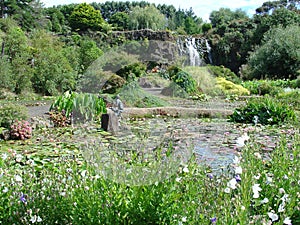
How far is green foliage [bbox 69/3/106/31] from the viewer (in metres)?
31.4

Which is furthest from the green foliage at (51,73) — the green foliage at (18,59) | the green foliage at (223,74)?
the green foliage at (223,74)

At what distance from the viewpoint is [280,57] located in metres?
19.5

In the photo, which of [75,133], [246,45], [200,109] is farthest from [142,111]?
[246,45]

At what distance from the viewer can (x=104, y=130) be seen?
5688 millimetres

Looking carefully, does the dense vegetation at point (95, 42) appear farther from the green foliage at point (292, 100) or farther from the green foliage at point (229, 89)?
the green foliage at point (292, 100)

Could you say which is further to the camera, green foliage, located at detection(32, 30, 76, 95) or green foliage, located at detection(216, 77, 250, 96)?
green foliage, located at detection(32, 30, 76, 95)

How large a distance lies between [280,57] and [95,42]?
32.0ft

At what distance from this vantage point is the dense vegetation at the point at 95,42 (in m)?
14.2

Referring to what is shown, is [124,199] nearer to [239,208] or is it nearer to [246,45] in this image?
[239,208]

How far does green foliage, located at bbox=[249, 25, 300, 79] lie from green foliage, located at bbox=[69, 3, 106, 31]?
15.2 metres

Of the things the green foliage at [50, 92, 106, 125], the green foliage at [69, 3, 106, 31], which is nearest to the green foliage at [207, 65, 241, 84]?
the green foliage at [50, 92, 106, 125]

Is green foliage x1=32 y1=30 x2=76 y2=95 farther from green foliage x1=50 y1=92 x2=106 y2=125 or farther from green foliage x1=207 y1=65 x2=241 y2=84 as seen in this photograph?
green foliage x1=50 y1=92 x2=106 y2=125

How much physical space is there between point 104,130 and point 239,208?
14.2 feet

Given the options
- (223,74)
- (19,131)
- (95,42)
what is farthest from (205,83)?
(19,131)
